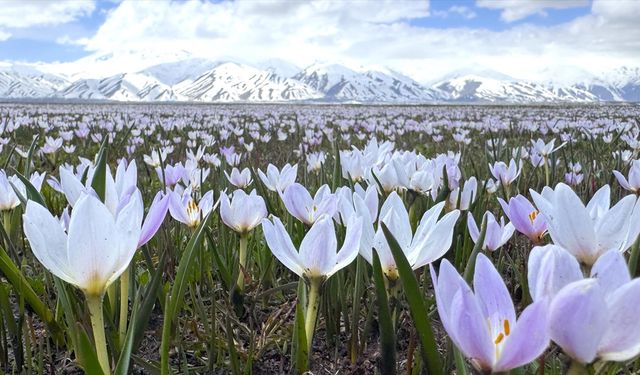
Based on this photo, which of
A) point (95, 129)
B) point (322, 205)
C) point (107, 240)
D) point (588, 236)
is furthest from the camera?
point (95, 129)

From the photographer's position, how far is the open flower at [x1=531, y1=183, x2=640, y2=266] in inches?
34.8

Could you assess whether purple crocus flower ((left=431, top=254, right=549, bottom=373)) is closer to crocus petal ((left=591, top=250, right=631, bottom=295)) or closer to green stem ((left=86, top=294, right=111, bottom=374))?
crocus petal ((left=591, top=250, right=631, bottom=295))

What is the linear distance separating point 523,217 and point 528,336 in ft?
2.18

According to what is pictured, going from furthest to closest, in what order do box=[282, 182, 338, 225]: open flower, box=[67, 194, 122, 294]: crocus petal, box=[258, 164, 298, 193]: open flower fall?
1. box=[258, 164, 298, 193]: open flower
2. box=[282, 182, 338, 225]: open flower
3. box=[67, 194, 122, 294]: crocus petal

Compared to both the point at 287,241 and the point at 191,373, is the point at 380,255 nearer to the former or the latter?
the point at 287,241

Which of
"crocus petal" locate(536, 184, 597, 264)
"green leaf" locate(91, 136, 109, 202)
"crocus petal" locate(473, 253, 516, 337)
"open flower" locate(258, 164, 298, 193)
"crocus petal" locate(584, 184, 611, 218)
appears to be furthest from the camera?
"open flower" locate(258, 164, 298, 193)

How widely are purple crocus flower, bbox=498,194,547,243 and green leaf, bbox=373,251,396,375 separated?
1.28 feet

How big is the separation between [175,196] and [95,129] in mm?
6865

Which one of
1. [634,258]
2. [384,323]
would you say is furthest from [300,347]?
[634,258]

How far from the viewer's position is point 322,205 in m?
1.31

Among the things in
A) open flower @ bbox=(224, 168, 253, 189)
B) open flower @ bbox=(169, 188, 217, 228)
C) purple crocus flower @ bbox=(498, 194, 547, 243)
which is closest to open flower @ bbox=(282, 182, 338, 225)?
open flower @ bbox=(169, 188, 217, 228)

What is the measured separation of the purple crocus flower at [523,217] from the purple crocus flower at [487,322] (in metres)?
0.52

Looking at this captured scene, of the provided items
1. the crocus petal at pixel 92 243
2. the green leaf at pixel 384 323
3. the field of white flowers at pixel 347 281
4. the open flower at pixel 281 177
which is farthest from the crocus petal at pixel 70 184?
the open flower at pixel 281 177

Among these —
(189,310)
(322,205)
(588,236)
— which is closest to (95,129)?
(189,310)
